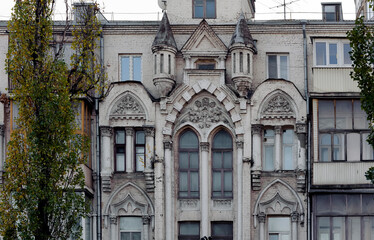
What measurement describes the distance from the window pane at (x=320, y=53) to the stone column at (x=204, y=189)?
5.34 metres

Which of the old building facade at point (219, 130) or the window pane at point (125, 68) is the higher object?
the window pane at point (125, 68)

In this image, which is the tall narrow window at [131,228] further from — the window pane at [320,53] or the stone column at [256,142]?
the window pane at [320,53]

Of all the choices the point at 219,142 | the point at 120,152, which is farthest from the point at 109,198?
the point at 219,142

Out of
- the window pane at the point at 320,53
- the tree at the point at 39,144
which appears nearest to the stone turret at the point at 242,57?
the window pane at the point at 320,53

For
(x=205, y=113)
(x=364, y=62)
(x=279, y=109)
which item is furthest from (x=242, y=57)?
(x=364, y=62)

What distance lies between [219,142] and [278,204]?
3.33 meters

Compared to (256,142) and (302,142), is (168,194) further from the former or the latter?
(302,142)

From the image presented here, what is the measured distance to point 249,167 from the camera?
1719 inches

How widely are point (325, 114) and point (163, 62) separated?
6511mm

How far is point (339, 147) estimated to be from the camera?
→ 141ft

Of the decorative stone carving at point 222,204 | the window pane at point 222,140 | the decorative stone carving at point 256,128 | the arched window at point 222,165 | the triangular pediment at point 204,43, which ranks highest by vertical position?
the triangular pediment at point 204,43

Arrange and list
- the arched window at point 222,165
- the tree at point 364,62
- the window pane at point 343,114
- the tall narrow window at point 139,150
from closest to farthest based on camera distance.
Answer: the tree at point 364,62 < the window pane at point 343,114 < the arched window at point 222,165 < the tall narrow window at point 139,150

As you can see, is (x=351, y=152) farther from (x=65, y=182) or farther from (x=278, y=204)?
(x=65, y=182)

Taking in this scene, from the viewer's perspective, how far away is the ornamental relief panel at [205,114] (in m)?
44.2
